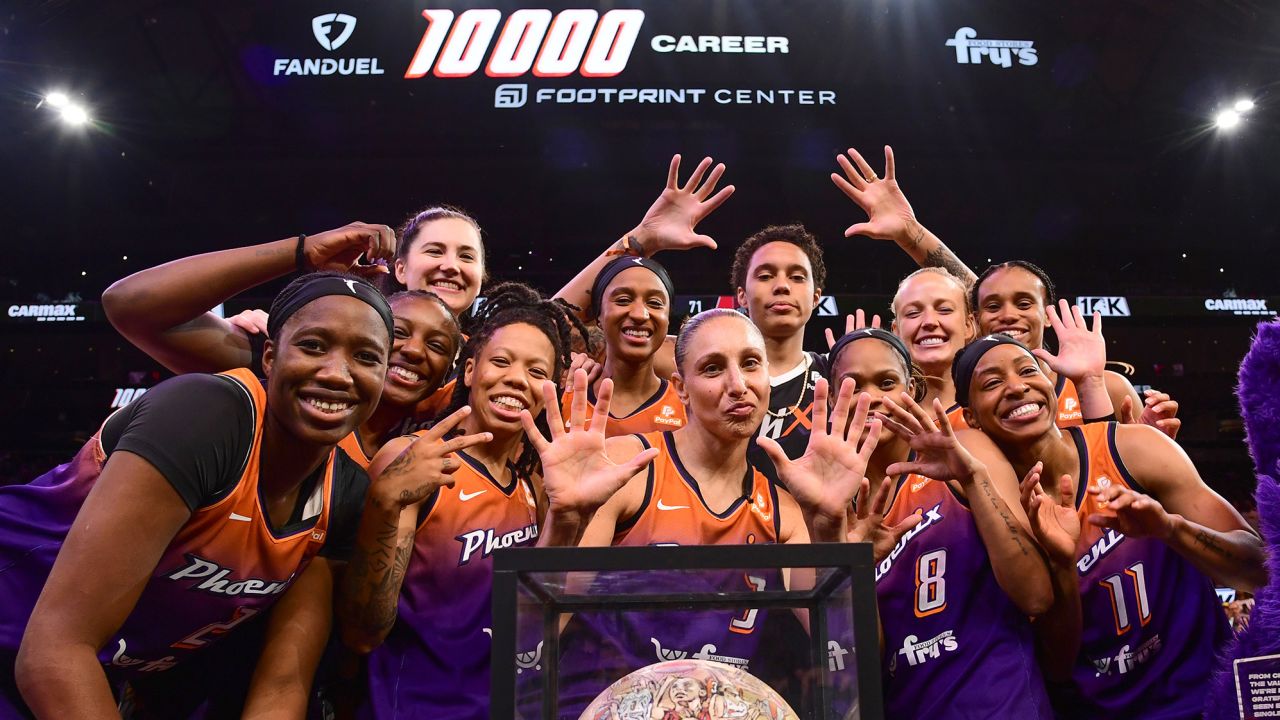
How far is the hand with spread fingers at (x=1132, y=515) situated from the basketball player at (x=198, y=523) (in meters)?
1.80

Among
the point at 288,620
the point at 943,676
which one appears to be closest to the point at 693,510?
the point at 943,676

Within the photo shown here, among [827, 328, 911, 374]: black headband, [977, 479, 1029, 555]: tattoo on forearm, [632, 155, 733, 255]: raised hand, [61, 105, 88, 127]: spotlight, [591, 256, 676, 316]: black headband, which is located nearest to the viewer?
[977, 479, 1029, 555]: tattoo on forearm

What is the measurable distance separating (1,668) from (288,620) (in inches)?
23.5

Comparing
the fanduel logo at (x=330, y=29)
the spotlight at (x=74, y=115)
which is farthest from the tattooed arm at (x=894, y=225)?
the spotlight at (x=74, y=115)

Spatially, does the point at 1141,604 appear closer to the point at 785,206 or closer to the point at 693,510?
the point at 693,510

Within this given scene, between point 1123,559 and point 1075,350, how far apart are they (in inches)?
44.2

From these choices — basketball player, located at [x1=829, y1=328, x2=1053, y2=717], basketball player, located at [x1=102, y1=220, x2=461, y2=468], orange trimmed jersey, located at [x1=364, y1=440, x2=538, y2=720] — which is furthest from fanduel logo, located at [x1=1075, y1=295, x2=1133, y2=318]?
orange trimmed jersey, located at [x1=364, y1=440, x2=538, y2=720]

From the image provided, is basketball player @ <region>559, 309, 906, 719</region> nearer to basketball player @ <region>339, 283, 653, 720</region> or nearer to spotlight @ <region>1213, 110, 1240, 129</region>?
basketball player @ <region>339, 283, 653, 720</region>

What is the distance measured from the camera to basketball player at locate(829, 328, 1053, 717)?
7.64ft

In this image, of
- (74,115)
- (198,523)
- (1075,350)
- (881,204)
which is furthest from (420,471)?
(74,115)

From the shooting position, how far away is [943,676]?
8.04 ft

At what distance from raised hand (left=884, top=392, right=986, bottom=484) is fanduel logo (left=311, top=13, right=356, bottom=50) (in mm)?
8352

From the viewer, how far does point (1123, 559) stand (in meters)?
2.62

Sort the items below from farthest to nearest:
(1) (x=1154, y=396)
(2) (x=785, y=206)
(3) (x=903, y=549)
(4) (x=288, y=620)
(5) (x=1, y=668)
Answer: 1. (2) (x=785, y=206)
2. (1) (x=1154, y=396)
3. (3) (x=903, y=549)
4. (4) (x=288, y=620)
5. (5) (x=1, y=668)
